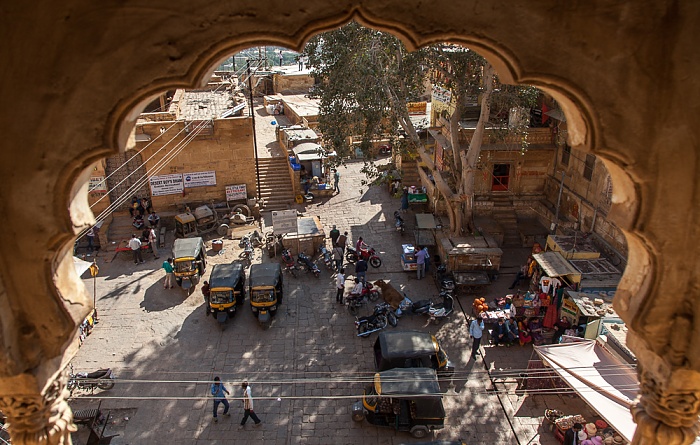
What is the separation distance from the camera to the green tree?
1511 centimetres

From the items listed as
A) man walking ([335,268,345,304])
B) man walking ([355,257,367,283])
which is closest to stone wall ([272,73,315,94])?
man walking ([355,257,367,283])

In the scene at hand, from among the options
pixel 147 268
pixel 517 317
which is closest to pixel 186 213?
pixel 147 268

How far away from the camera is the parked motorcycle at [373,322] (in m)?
13.8

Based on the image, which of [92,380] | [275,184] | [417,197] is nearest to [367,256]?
[417,197]

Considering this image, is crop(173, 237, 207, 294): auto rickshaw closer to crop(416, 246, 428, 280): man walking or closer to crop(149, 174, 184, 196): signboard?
crop(149, 174, 184, 196): signboard

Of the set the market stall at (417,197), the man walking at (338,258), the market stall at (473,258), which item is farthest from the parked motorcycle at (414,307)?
the market stall at (417,197)

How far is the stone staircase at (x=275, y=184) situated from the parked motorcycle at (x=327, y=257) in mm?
4675

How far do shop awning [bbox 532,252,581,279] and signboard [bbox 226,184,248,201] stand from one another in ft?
38.6

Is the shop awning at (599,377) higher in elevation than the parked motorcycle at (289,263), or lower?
higher

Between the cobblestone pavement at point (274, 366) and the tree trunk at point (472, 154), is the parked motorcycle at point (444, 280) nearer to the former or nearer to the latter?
the cobblestone pavement at point (274, 366)

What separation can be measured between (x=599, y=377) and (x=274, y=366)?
7215mm

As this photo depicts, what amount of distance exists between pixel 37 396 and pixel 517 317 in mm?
11934

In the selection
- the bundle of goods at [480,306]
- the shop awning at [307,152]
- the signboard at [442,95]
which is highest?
the signboard at [442,95]

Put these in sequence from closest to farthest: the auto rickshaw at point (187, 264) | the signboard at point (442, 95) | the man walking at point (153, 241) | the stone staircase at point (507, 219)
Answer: the auto rickshaw at point (187, 264) < the man walking at point (153, 241) < the stone staircase at point (507, 219) < the signboard at point (442, 95)
